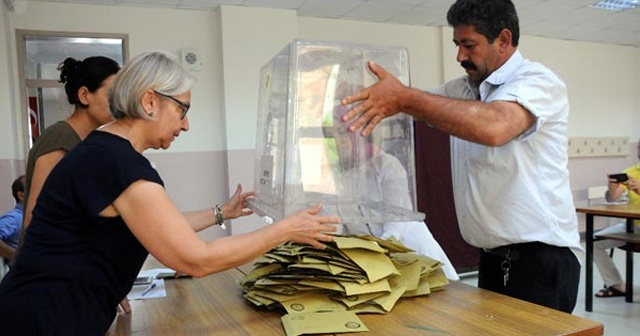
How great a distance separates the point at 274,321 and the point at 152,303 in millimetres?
390

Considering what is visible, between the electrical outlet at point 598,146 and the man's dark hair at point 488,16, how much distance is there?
518cm

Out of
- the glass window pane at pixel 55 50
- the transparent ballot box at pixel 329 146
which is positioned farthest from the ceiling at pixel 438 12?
the transparent ballot box at pixel 329 146

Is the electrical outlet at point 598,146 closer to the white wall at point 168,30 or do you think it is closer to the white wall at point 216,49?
the white wall at point 216,49

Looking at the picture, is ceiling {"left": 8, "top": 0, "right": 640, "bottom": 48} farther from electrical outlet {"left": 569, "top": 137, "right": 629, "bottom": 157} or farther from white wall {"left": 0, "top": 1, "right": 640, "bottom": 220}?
electrical outlet {"left": 569, "top": 137, "right": 629, "bottom": 157}

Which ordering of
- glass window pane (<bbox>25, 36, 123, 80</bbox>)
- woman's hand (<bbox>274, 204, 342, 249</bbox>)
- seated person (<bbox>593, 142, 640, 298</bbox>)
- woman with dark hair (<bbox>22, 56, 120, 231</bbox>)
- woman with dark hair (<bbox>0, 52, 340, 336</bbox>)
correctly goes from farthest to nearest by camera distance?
1. glass window pane (<bbox>25, 36, 123, 80</bbox>)
2. seated person (<bbox>593, 142, 640, 298</bbox>)
3. woman with dark hair (<bbox>22, 56, 120, 231</bbox>)
4. woman's hand (<bbox>274, 204, 342, 249</bbox>)
5. woman with dark hair (<bbox>0, 52, 340, 336</bbox>)

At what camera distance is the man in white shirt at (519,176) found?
4.09 ft

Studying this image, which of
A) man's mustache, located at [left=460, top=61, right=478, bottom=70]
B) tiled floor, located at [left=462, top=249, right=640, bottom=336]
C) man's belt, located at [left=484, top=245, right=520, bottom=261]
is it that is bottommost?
tiled floor, located at [left=462, top=249, right=640, bottom=336]

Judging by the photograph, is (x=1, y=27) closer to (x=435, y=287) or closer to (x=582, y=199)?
(x=435, y=287)

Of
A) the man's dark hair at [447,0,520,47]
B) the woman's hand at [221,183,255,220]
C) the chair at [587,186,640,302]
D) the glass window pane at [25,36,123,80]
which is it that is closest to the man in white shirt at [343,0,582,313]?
the man's dark hair at [447,0,520,47]

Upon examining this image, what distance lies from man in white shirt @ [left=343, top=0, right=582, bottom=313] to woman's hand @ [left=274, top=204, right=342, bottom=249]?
260 millimetres

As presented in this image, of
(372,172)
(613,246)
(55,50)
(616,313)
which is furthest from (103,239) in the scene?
(613,246)

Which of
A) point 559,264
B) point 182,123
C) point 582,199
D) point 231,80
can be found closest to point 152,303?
point 182,123

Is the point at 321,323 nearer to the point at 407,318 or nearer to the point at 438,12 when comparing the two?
the point at 407,318

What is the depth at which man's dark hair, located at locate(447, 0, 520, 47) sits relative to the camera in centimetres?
128
